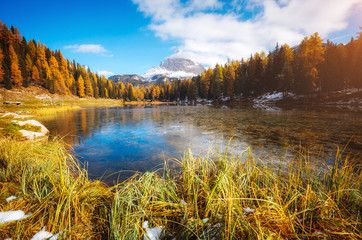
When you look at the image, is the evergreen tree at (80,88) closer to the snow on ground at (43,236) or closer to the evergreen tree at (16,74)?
the evergreen tree at (16,74)

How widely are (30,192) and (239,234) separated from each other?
12.2 ft

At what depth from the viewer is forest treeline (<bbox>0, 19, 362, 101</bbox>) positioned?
3491 centimetres

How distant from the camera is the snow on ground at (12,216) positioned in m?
2.11

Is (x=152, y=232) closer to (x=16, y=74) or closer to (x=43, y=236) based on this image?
(x=43, y=236)

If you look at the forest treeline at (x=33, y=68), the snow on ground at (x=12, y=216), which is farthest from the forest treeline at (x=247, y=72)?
the snow on ground at (x=12, y=216)

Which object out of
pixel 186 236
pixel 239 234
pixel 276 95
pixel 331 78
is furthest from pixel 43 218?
pixel 276 95

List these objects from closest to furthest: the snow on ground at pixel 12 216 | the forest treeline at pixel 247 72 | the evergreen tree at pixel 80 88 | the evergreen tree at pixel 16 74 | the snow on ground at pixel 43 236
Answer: the snow on ground at pixel 43 236
the snow on ground at pixel 12 216
the forest treeline at pixel 247 72
the evergreen tree at pixel 16 74
the evergreen tree at pixel 80 88

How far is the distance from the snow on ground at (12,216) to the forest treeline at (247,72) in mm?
45004

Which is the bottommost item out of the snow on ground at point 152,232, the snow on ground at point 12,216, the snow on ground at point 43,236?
the snow on ground at point 152,232

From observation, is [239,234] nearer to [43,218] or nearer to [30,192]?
[43,218]

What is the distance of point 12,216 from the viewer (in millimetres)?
2170

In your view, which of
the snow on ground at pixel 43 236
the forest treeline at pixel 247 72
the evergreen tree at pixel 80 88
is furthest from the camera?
the evergreen tree at pixel 80 88

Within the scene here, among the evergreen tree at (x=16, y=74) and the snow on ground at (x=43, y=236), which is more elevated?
the evergreen tree at (x=16, y=74)

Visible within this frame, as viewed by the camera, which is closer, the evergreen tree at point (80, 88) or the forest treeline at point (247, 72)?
the forest treeline at point (247, 72)
